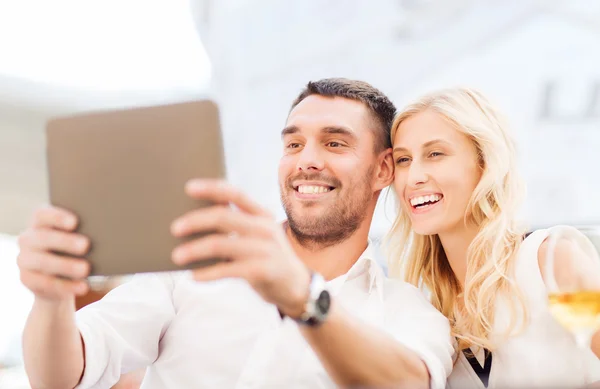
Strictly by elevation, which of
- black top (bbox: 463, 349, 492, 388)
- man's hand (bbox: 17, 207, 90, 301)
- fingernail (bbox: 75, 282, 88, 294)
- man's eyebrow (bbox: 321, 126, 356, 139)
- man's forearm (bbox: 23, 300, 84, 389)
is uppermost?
man's eyebrow (bbox: 321, 126, 356, 139)

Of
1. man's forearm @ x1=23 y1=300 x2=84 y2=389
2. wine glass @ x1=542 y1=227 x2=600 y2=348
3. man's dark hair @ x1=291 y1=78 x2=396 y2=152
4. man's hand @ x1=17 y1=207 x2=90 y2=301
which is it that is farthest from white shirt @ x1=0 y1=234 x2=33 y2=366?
wine glass @ x1=542 y1=227 x2=600 y2=348

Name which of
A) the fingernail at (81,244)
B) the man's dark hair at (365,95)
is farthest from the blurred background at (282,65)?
the fingernail at (81,244)

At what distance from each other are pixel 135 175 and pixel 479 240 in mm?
877

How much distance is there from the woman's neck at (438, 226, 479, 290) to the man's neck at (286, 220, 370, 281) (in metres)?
0.24

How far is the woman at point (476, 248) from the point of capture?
111cm

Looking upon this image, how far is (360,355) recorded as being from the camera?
794mm

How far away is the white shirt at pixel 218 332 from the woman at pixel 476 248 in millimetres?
129

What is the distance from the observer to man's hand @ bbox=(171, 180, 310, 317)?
0.61 meters

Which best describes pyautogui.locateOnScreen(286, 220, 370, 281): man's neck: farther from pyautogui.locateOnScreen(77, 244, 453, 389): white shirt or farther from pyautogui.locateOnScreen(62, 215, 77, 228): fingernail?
pyautogui.locateOnScreen(62, 215, 77, 228): fingernail

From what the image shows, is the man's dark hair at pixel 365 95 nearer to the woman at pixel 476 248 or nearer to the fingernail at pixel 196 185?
the woman at pixel 476 248

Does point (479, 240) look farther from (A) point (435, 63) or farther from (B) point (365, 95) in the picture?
(A) point (435, 63)

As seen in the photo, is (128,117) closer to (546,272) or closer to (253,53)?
(546,272)

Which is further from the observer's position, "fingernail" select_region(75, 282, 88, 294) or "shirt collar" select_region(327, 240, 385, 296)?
"shirt collar" select_region(327, 240, 385, 296)

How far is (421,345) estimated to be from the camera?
977 mm
